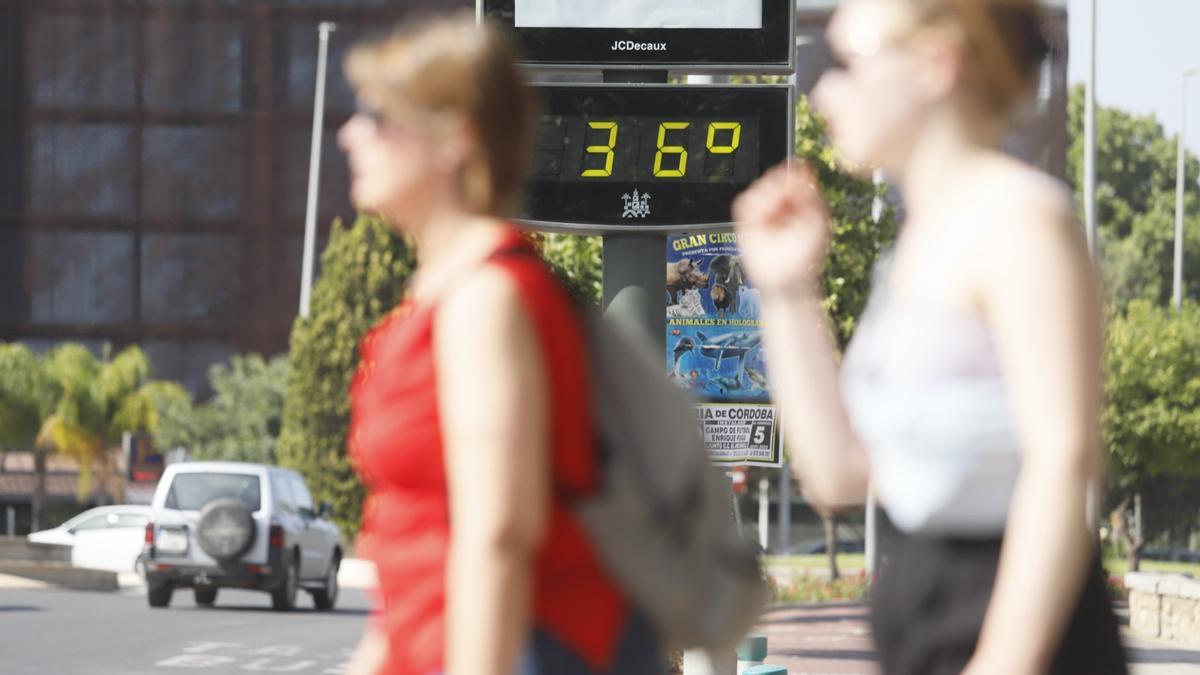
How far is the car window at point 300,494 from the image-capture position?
85.6ft

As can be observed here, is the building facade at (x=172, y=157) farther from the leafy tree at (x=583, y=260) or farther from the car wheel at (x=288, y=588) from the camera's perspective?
the leafy tree at (x=583, y=260)

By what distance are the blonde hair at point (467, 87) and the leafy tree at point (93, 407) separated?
59.1 metres

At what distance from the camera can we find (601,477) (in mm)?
2736

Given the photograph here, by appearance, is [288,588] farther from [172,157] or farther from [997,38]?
[172,157]

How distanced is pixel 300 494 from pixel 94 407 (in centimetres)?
3728

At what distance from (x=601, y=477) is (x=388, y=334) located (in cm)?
34

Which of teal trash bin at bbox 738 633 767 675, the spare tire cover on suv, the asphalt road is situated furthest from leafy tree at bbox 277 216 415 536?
teal trash bin at bbox 738 633 767 675

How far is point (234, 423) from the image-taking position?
56.5m

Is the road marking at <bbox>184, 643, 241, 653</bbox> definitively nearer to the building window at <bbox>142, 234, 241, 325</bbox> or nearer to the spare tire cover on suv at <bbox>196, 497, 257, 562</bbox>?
the spare tire cover on suv at <bbox>196, 497, 257, 562</bbox>

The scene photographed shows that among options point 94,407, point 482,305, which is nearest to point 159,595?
point 482,305

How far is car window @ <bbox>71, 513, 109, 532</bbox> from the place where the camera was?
3888 centimetres

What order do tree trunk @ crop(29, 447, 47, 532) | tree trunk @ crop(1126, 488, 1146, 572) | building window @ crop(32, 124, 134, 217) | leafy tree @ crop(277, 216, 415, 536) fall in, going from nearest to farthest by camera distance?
tree trunk @ crop(1126, 488, 1146, 572)
leafy tree @ crop(277, 216, 415, 536)
tree trunk @ crop(29, 447, 47, 532)
building window @ crop(32, 124, 134, 217)

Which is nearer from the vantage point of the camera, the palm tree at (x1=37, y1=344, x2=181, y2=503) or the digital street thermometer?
the digital street thermometer

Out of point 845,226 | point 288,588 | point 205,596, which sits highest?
point 845,226
